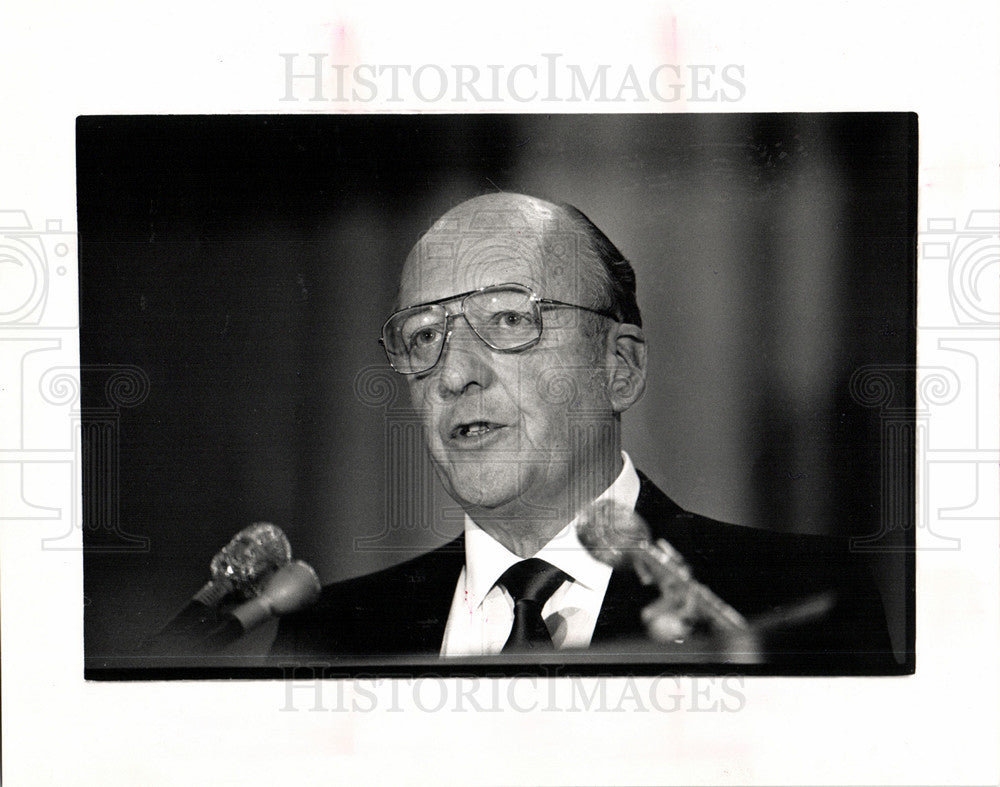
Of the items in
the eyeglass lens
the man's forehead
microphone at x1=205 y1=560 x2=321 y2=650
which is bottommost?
microphone at x1=205 y1=560 x2=321 y2=650

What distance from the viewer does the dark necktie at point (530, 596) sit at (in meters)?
2.26

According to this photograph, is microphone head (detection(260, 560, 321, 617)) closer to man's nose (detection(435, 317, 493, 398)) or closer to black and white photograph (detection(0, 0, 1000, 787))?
black and white photograph (detection(0, 0, 1000, 787))

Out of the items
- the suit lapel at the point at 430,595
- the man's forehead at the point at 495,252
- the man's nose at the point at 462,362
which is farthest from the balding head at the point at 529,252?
the suit lapel at the point at 430,595

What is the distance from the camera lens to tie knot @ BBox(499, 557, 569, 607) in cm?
226

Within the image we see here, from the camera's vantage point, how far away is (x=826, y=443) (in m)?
2.28

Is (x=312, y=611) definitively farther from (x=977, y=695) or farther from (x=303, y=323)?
(x=977, y=695)

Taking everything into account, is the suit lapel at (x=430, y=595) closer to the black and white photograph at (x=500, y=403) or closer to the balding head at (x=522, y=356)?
the black and white photograph at (x=500, y=403)

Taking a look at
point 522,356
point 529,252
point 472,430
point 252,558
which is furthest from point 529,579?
point 529,252

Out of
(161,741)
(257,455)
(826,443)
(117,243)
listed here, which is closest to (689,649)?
(826,443)

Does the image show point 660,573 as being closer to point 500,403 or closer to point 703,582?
point 703,582

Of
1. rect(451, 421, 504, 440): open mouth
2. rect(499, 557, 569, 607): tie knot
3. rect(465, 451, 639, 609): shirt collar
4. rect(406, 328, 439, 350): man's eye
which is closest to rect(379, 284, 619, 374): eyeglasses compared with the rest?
rect(406, 328, 439, 350): man's eye

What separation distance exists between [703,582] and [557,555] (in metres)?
0.35

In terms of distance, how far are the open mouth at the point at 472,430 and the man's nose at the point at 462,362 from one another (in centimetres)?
8

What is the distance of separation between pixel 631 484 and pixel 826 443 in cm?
47
